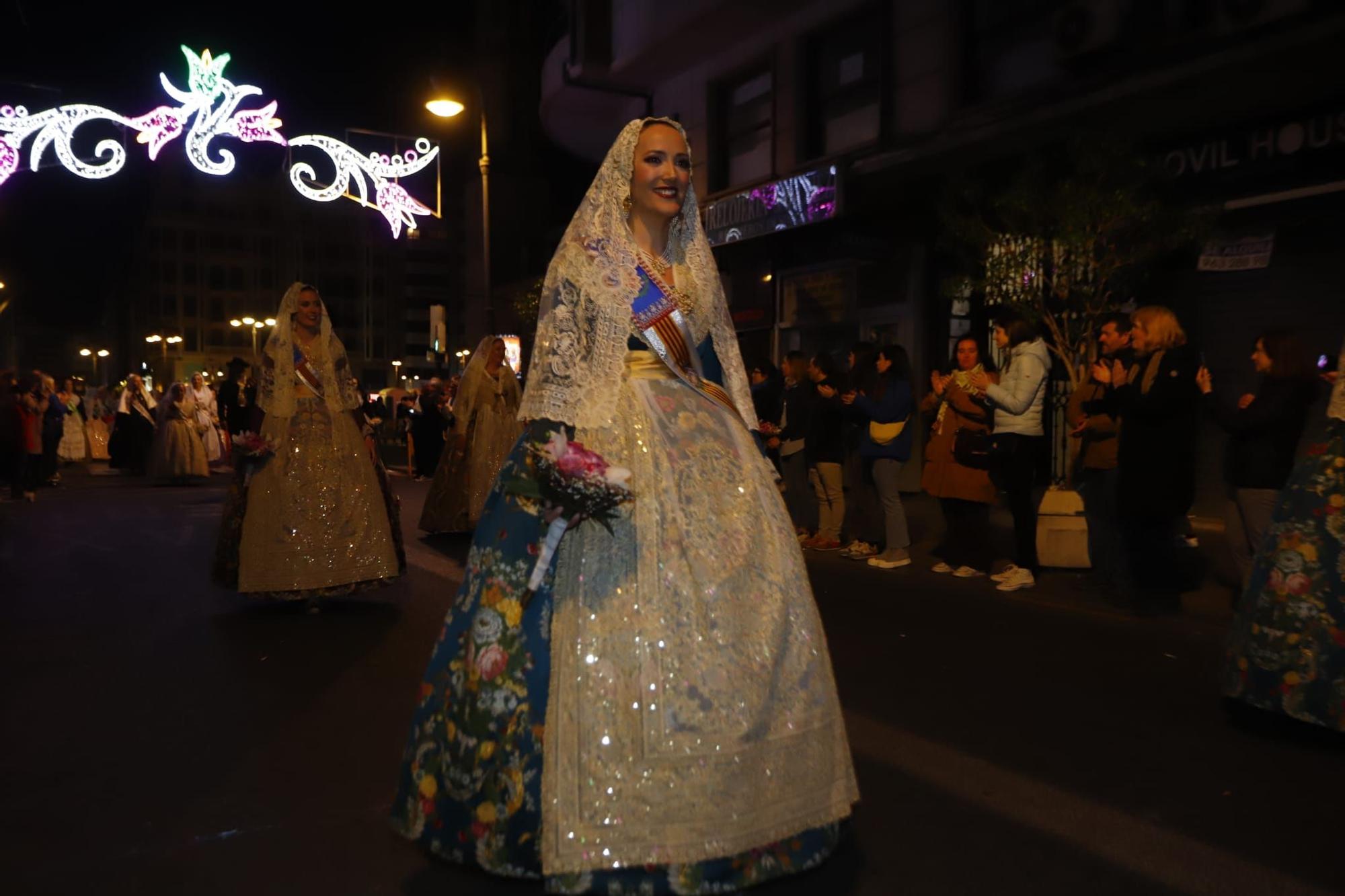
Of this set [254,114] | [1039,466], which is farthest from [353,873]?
[254,114]

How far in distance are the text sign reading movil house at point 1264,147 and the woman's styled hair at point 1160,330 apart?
15.0ft

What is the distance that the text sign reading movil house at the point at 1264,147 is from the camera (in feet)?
33.8

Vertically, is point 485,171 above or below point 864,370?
above

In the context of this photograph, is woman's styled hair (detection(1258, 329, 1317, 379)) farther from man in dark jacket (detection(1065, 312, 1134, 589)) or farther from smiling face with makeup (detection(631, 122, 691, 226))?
smiling face with makeup (detection(631, 122, 691, 226))

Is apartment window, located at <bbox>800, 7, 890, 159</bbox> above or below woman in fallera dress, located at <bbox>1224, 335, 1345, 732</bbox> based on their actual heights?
above

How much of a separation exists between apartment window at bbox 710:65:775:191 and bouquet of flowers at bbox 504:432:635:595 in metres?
15.5

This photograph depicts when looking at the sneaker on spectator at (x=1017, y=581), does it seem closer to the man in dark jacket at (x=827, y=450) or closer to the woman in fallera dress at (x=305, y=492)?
the man in dark jacket at (x=827, y=450)

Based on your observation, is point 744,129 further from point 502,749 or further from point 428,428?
point 502,749

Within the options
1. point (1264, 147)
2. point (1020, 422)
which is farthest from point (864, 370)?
point (1264, 147)

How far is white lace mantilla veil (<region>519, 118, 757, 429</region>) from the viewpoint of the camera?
3.06 metres

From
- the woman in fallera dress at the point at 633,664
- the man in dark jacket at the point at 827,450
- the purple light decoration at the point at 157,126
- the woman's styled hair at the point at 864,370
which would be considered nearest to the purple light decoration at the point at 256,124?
the purple light decoration at the point at 157,126

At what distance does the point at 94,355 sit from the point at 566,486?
116m

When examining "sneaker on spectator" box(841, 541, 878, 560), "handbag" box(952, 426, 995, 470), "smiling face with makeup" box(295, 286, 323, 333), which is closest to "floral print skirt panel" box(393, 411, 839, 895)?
"smiling face with makeup" box(295, 286, 323, 333)

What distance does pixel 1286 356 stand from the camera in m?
6.28
